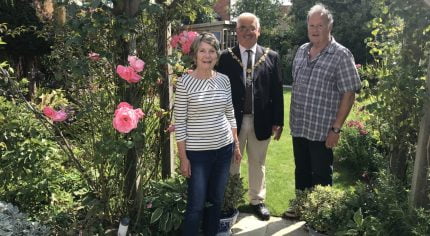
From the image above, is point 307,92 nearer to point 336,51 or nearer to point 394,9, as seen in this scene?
point 336,51

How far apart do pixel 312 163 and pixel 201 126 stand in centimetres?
136

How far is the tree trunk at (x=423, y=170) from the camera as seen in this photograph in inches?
106

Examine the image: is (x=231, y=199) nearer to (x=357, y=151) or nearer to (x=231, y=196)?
(x=231, y=196)

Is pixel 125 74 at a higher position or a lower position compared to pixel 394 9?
lower

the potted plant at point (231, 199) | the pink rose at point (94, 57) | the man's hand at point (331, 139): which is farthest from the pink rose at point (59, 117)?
the man's hand at point (331, 139)

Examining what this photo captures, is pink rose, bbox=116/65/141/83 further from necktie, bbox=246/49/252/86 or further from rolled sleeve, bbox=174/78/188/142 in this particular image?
necktie, bbox=246/49/252/86

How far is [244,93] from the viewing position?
140 inches

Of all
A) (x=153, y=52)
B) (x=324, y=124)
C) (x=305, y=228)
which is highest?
(x=153, y=52)

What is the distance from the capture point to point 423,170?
2.72 meters

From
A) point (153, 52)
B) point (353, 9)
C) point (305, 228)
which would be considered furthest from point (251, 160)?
point (353, 9)

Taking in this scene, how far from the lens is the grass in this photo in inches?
168

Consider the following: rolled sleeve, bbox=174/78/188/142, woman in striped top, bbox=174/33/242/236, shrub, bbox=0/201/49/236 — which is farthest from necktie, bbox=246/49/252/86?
shrub, bbox=0/201/49/236

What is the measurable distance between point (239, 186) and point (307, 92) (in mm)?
1031

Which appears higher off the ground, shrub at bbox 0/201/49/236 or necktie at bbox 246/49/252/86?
necktie at bbox 246/49/252/86
